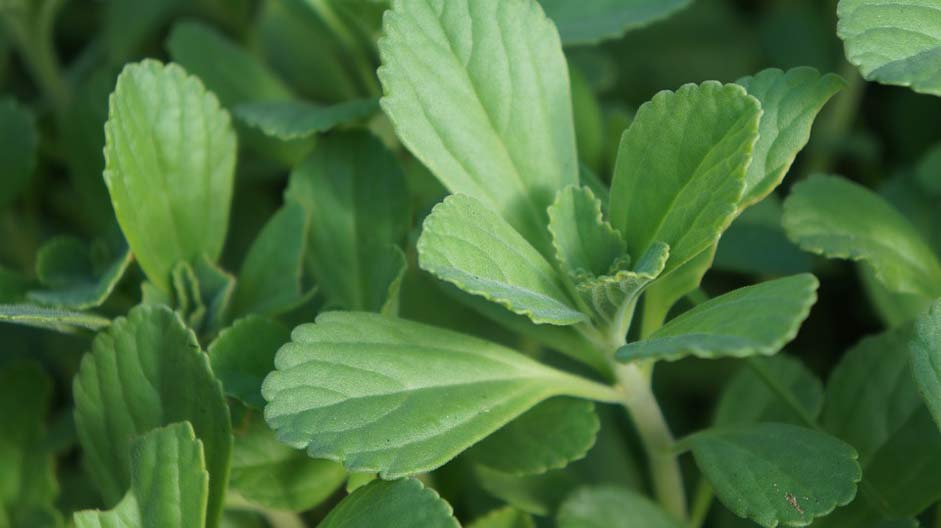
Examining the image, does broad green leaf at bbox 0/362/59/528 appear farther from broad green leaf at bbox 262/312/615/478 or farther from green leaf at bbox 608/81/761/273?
green leaf at bbox 608/81/761/273

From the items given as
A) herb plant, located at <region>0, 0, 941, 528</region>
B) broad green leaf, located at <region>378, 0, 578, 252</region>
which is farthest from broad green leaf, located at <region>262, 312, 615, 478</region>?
broad green leaf, located at <region>378, 0, 578, 252</region>

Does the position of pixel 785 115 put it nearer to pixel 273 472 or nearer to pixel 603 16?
pixel 603 16

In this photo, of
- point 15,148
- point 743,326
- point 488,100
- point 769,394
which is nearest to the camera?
point 743,326

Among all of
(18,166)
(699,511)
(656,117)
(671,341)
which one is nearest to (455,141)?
(656,117)

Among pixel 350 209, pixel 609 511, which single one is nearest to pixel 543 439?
pixel 609 511

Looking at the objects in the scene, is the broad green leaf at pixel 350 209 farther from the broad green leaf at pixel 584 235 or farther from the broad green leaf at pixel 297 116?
the broad green leaf at pixel 584 235

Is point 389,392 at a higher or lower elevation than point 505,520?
higher

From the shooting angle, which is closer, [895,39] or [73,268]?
[895,39]
